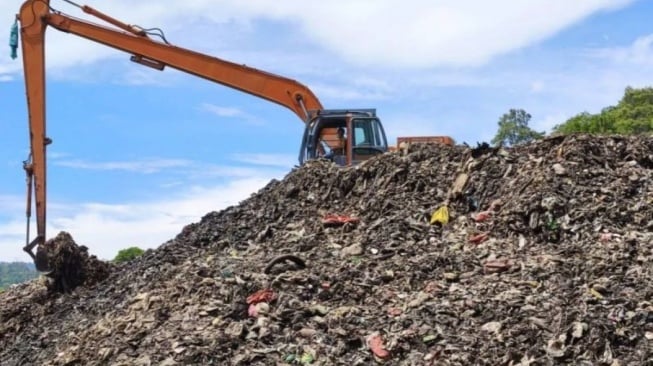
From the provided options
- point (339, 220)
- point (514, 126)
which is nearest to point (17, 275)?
point (514, 126)

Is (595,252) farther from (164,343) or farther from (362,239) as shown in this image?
(164,343)

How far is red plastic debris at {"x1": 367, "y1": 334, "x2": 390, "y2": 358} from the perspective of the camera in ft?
16.8

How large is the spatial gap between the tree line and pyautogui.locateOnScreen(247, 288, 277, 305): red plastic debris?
41.9 ft

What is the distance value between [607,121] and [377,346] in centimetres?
1697

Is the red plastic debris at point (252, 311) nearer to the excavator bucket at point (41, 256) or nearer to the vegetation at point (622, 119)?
the excavator bucket at point (41, 256)

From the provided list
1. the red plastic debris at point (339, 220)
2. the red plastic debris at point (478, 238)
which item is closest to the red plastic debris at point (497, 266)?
the red plastic debris at point (478, 238)

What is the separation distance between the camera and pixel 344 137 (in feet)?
35.6

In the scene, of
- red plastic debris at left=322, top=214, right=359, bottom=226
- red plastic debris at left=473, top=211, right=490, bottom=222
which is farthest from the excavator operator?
red plastic debris at left=473, top=211, right=490, bottom=222

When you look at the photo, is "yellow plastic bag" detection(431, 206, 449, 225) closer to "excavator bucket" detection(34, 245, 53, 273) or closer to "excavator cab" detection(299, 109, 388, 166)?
"excavator cab" detection(299, 109, 388, 166)

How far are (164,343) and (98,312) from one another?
234cm

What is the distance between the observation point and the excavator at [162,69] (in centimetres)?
1056

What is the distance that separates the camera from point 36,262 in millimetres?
9898

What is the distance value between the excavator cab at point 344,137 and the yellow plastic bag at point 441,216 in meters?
3.02

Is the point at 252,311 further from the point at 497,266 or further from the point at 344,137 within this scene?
the point at 344,137
